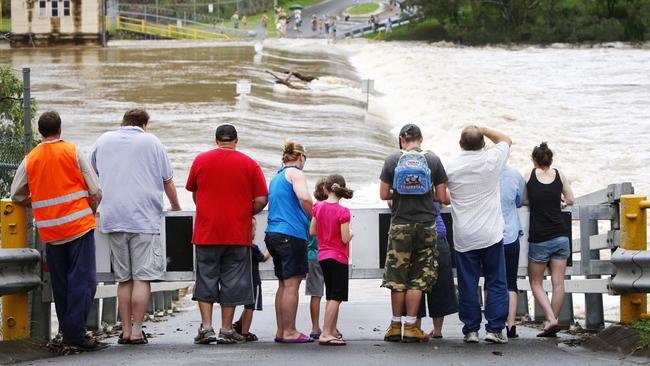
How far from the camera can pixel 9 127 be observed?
17.7 meters

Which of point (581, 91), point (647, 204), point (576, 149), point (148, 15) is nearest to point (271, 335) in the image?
point (647, 204)

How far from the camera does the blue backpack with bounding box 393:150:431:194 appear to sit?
9680 millimetres

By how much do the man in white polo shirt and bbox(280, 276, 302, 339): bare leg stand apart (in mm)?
1323

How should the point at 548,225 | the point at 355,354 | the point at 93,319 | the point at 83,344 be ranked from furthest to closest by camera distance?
the point at 93,319 → the point at 548,225 → the point at 83,344 → the point at 355,354

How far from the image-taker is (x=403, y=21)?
108812 millimetres

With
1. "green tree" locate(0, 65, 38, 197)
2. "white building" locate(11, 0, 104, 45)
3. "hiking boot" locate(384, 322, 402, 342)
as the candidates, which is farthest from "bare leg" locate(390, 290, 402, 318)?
"white building" locate(11, 0, 104, 45)

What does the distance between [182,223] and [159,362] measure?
5.90 ft

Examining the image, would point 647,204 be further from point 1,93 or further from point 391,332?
point 1,93

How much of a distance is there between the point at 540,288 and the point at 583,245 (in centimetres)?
55

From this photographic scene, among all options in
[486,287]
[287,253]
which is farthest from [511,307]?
[287,253]

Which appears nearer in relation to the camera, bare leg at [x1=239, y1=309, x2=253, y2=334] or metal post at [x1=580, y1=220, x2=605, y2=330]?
bare leg at [x1=239, y1=309, x2=253, y2=334]

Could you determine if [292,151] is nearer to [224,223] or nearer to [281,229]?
[281,229]

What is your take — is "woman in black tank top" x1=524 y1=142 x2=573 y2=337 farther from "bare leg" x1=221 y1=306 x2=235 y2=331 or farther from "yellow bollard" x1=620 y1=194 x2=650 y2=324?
"bare leg" x1=221 y1=306 x2=235 y2=331

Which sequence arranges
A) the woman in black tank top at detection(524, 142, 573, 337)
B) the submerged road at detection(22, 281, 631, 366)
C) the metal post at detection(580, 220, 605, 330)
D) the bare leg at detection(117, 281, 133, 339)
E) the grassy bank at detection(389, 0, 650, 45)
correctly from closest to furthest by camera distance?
1. the submerged road at detection(22, 281, 631, 366)
2. the bare leg at detection(117, 281, 133, 339)
3. the woman in black tank top at detection(524, 142, 573, 337)
4. the metal post at detection(580, 220, 605, 330)
5. the grassy bank at detection(389, 0, 650, 45)
